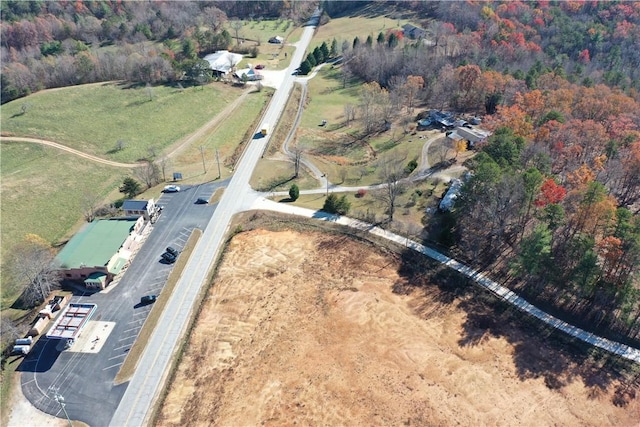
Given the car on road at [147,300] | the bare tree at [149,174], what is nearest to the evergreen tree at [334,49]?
the bare tree at [149,174]

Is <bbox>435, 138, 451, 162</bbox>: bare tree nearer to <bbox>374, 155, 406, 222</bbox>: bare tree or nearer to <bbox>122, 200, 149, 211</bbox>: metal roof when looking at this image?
<bbox>374, 155, 406, 222</bbox>: bare tree

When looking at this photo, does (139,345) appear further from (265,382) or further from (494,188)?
(494,188)

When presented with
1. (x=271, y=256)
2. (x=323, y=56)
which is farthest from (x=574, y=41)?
(x=271, y=256)

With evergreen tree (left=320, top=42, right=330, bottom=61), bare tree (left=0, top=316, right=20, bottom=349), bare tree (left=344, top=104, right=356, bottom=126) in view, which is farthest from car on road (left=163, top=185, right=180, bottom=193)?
evergreen tree (left=320, top=42, right=330, bottom=61)

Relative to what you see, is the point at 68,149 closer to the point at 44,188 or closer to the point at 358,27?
the point at 44,188

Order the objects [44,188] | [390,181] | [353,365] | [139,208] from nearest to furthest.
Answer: [353,365]
[139,208]
[390,181]
[44,188]

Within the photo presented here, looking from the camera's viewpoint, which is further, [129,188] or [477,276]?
[129,188]

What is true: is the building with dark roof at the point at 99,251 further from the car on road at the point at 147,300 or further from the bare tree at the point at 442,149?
the bare tree at the point at 442,149

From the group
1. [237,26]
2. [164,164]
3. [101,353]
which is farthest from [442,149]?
[237,26]

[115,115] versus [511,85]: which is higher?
[511,85]
